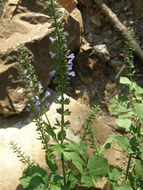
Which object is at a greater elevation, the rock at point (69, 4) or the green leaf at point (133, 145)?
the rock at point (69, 4)

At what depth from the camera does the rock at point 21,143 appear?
4.17 m

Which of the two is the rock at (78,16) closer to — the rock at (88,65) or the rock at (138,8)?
the rock at (88,65)

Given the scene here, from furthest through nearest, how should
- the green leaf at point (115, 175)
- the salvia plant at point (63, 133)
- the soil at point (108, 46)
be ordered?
the soil at point (108, 46), the green leaf at point (115, 175), the salvia plant at point (63, 133)

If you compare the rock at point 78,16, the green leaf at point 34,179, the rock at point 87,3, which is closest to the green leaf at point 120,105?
the green leaf at point 34,179

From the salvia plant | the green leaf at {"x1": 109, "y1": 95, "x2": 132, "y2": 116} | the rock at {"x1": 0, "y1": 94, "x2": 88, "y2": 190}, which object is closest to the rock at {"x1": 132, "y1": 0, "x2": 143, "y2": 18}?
the rock at {"x1": 0, "y1": 94, "x2": 88, "y2": 190}

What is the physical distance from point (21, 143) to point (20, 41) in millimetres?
1241

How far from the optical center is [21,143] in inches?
174

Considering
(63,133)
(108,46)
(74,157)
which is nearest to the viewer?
(74,157)

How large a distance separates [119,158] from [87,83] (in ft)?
4.09

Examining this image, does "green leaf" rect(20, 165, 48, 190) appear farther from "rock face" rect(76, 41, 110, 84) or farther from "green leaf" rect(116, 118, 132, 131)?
"rock face" rect(76, 41, 110, 84)

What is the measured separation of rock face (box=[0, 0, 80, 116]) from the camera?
449 cm

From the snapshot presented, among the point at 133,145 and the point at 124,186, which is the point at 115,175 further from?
the point at 133,145

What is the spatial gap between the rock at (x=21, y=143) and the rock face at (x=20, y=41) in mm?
272

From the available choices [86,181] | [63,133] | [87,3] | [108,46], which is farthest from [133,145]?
[87,3]
